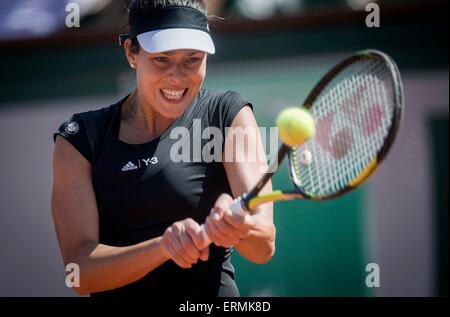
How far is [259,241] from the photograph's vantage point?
2.25m

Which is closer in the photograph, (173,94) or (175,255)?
(175,255)

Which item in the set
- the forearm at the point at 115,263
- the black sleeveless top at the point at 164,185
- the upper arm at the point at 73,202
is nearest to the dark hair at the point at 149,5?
the black sleeveless top at the point at 164,185

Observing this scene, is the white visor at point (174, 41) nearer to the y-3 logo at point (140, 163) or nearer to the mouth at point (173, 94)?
the mouth at point (173, 94)

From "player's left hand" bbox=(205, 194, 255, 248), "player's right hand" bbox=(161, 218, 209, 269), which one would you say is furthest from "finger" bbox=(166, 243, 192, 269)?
"player's left hand" bbox=(205, 194, 255, 248)

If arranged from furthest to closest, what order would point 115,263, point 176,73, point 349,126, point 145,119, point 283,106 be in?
point 283,106
point 145,119
point 176,73
point 115,263
point 349,126

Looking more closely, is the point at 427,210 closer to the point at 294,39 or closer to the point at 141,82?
the point at 294,39

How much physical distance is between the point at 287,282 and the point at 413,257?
0.76 m

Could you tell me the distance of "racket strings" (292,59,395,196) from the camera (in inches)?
78.4

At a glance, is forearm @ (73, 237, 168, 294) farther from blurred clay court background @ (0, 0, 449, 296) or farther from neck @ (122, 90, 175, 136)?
blurred clay court background @ (0, 0, 449, 296)

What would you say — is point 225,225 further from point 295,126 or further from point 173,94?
point 173,94

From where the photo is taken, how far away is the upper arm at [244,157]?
90.0 inches

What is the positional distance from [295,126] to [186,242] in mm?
409

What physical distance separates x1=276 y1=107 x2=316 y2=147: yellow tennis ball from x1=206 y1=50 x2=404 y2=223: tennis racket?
106 mm

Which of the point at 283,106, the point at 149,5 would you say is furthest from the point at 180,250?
the point at 283,106
